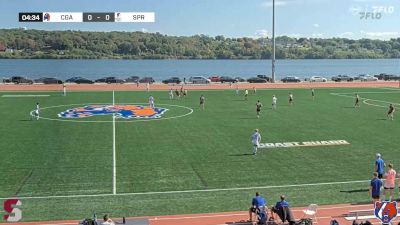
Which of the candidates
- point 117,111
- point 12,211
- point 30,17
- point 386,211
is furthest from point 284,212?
point 117,111

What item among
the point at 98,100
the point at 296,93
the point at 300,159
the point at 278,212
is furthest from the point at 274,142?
the point at 296,93

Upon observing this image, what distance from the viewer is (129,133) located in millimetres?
37219

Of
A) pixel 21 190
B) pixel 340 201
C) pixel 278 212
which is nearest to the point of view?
pixel 278 212

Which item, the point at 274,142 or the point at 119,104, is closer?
the point at 274,142

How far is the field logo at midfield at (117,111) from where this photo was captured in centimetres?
4650

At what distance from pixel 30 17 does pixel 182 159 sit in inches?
858

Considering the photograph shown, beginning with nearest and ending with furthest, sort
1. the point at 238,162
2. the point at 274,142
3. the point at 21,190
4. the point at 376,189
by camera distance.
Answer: the point at 376,189, the point at 21,190, the point at 238,162, the point at 274,142

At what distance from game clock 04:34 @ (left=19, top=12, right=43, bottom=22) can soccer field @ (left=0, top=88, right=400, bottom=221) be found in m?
8.68

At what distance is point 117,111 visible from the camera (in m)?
49.6

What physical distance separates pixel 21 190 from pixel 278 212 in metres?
12.5

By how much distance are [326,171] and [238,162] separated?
16.4 ft

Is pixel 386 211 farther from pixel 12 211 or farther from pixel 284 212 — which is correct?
pixel 12 211

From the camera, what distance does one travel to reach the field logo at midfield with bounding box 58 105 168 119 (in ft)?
153

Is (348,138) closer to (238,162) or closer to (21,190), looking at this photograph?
(238,162)
